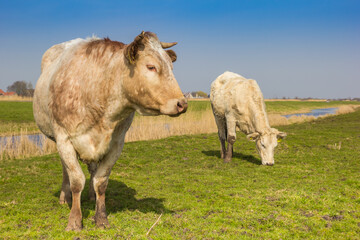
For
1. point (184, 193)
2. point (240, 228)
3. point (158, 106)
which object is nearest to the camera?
point (158, 106)

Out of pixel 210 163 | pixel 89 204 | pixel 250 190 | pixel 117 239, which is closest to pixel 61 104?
pixel 117 239

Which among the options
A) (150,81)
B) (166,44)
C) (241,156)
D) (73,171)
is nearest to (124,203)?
(73,171)

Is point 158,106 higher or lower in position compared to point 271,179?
higher

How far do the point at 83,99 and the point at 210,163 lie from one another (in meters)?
6.61

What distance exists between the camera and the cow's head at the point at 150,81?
350cm

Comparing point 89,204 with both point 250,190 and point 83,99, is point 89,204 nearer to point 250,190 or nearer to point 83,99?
point 83,99

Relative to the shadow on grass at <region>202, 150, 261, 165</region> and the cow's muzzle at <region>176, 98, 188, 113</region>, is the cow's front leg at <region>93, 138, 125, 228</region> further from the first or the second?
the shadow on grass at <region>202, 150, 261, 165</region>

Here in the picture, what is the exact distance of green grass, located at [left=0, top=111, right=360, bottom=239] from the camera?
169 inches

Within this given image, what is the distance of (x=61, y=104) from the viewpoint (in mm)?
3957

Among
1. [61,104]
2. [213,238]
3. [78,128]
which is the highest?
[61,104]

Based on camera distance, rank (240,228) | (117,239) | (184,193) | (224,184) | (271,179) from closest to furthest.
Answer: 1. (117,239)
2. (240,228)
3. (184,193)
4. (224,184)
5. (271,179)

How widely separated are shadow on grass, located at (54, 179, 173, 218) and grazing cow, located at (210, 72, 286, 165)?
4307 mm

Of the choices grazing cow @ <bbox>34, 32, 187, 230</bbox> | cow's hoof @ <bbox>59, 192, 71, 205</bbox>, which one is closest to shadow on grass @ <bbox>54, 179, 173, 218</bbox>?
cow's hoof @ <bbox>59, 192, 71, 205</bbox>

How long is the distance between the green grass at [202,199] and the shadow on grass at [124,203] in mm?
17
